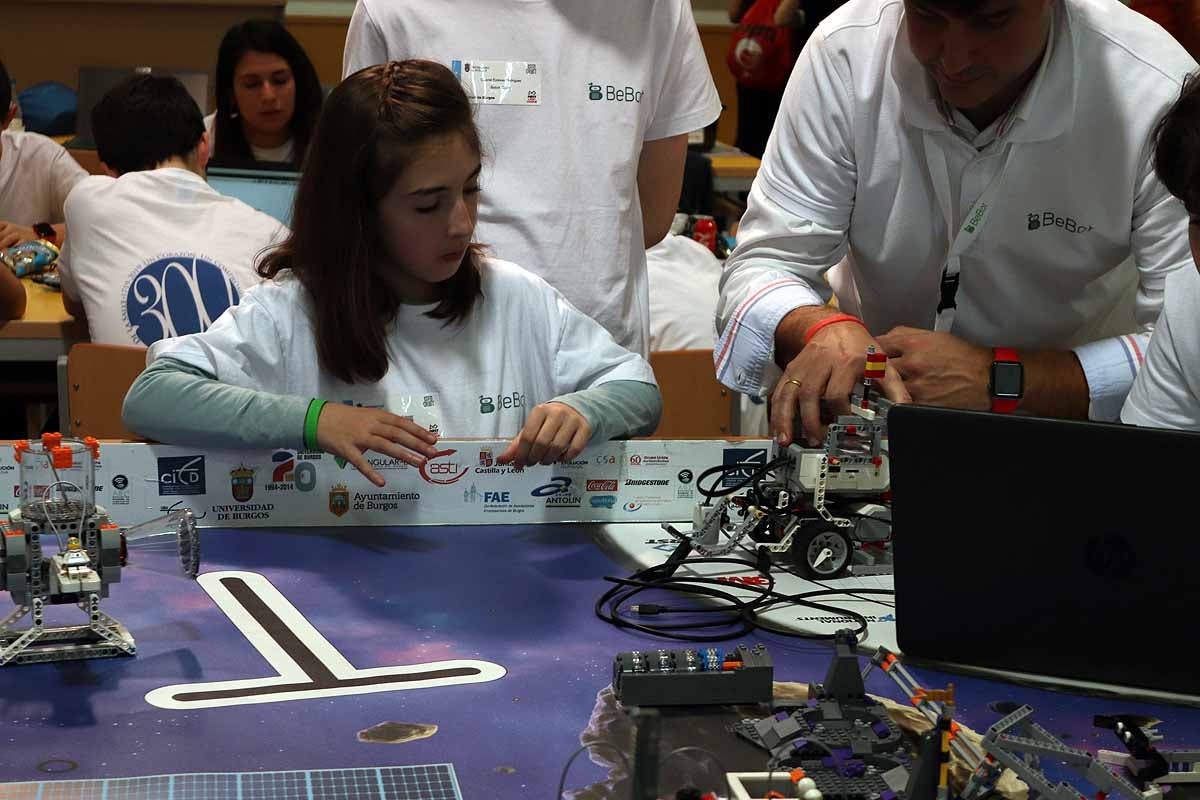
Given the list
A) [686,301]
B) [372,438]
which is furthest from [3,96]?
[372,438]

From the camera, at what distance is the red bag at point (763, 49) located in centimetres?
543

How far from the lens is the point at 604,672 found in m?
1.31

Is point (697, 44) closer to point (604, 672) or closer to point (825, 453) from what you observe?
point (825, 453)

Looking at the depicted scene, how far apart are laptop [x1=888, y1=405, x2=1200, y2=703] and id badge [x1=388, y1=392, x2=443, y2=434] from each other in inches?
33.1

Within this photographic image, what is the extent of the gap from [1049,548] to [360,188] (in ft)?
3.63

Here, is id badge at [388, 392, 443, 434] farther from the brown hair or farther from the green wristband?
the green wristband

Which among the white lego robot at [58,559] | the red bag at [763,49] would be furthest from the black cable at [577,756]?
the red bag at [763,49]

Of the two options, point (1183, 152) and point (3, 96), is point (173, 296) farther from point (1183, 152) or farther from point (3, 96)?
point (1183, 152)

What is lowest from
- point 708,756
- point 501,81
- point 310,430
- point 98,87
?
point 708,756

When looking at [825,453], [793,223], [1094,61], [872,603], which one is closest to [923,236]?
[793,223]

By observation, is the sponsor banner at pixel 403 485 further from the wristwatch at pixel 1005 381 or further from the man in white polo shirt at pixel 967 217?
the wristwatch at pixel 1005 381

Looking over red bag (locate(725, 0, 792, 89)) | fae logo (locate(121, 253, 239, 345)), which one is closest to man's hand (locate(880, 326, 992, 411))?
fae logo (locate(121, 253, 239, 345))

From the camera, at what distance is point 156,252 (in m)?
2.79

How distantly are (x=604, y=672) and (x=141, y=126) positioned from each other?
2.36 meters
